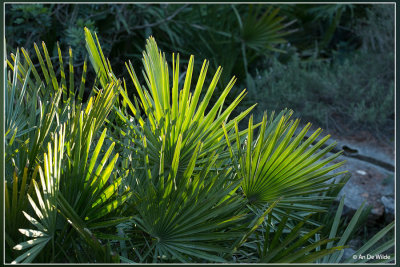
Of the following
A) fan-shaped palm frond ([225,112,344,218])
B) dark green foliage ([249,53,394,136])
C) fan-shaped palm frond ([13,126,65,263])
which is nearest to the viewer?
fan-shaped palm frond ([13,126,65,263])

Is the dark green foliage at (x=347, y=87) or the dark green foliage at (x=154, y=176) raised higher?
the dark green foliage at (x=154, y=176)

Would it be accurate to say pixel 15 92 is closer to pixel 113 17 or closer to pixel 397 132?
pixel 397 132

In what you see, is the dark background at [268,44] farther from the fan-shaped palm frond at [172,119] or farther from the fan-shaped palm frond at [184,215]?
the fan-shaped palm frond at [184,215]

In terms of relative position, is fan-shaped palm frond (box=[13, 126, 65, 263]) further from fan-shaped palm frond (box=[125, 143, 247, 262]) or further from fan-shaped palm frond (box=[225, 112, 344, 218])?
fan-shaped palm frond (box=[225, 112, 344, 218])

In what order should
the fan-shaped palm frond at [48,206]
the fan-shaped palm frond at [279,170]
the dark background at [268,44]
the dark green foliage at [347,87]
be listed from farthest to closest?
1. the dark green foliage at [347,87]
2. the dark background at [268,44]
3. the fan-shaped palm frond at [279,170]
4. the fan-shaped palm frond at [48,206]

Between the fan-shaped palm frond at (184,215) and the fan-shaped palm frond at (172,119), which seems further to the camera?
the fan-shaped palm frond at (172,119)

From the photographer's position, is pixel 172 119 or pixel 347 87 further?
pixel 347 87

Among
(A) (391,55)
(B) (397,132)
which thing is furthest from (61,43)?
(A) (391,55)

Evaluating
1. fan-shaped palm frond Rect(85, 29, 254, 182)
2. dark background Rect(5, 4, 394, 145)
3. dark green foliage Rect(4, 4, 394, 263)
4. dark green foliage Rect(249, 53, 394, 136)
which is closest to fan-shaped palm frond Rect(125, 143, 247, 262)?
dark green foliage Rect(4, 4, 394, 263)

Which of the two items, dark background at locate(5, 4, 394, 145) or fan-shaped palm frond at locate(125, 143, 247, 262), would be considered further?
dark background at locate(5, 4, 394, 145)

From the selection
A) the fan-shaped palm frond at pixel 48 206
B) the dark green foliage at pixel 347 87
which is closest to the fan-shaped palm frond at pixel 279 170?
the fan-shaped palm frond at pixel 48 206

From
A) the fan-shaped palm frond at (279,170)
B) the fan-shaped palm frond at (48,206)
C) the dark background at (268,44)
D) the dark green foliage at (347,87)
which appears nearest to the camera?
the fan-shaped palm frond at (48,206)

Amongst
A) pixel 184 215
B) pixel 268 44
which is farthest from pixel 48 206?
pixel 268 44

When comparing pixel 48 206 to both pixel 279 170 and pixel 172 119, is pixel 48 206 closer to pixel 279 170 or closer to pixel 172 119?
pixel 172 119
